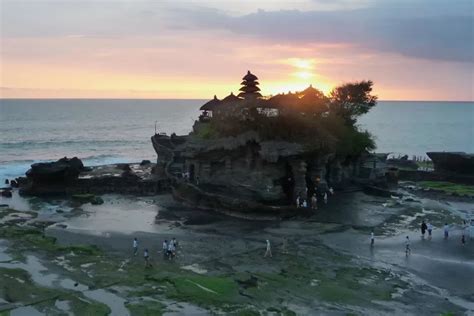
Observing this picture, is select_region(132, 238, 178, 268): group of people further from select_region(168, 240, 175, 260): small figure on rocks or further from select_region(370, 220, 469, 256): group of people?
select_region(370, 220, 469, 256): group of people

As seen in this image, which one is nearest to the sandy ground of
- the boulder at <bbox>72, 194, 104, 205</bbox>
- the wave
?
the boulder at <bbox>72, 194, 104, 205</bbox>

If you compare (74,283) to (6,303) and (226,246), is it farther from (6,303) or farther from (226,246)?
(226,246)

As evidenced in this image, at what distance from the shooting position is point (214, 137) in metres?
54.1

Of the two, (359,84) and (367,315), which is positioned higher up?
(359,84)

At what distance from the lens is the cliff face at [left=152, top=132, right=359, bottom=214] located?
4834 cm

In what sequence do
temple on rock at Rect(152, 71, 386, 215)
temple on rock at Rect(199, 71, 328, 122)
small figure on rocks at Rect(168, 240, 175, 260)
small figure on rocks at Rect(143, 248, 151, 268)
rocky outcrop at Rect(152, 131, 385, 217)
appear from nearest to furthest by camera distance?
small figure on rocks at Rect(143, 248, 151, 268) → small figure on rocks at Rect(168, 240, 175, 260) → rocky outcrop at Rect(152, 131, 385, 217) → temple on rock at Rect(152, 71, 386, 215) → temple on rock at Rect(199, 71, 328, 122)

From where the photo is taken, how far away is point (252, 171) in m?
50.5

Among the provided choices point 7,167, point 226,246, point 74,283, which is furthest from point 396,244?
point 7,167

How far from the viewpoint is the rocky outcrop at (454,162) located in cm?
6575

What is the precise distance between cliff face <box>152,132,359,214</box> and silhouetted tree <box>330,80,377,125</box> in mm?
12861

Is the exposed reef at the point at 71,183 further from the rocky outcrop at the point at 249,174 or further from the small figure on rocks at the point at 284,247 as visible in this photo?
the small figure on rocks at the point at 284,247

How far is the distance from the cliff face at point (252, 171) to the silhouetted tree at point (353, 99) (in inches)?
506

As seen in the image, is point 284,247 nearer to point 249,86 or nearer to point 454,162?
point 249,86

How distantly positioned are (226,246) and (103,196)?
2490cm
